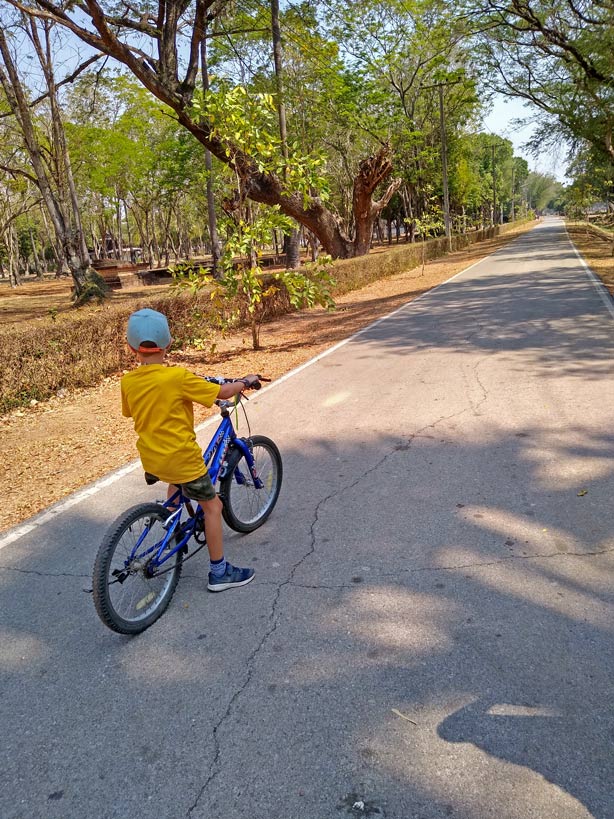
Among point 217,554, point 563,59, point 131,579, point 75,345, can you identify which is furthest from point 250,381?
point 563,59

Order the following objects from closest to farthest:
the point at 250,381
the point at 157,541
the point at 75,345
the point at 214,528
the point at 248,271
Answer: the point at 157,541
the point at 214,528
the point at 250,381
the point at 75,345
the point at 248,271

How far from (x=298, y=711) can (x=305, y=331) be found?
1139 cm

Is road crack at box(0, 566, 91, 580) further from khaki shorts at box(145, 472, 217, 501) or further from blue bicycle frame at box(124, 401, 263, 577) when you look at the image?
khaki shorts at box(145, 472, 217, 501)

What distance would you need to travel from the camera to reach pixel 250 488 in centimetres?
418

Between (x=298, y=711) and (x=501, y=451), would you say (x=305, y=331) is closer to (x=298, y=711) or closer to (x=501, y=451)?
(x=501, y=451)

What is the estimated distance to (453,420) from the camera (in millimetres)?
6195

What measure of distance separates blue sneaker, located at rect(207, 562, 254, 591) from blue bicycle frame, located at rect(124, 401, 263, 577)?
0.70ft

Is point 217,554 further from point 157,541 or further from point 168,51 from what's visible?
point 168,51

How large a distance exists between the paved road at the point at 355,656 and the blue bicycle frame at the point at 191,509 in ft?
1.10

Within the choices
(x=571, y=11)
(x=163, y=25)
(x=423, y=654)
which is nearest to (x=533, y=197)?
(x=571, y=11)

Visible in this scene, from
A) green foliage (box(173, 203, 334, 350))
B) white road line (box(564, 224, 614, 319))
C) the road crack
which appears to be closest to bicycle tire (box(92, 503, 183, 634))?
the road crack

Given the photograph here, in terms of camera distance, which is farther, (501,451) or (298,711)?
(501,451)

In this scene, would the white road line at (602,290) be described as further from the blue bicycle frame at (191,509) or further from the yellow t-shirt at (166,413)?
the yellow t-shirt at (166,413)

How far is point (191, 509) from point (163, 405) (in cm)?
68
